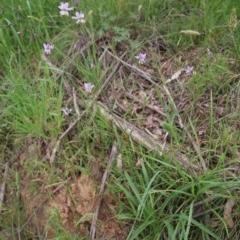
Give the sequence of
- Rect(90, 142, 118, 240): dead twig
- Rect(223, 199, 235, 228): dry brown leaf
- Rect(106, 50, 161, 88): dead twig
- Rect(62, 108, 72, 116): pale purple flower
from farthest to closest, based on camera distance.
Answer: Rect(106, 50, 161, 88): dead twig
Rect(62, 108, 72, 116): pale purple flower
Rect(90, 142, 118, 240): dead twig
Rect(223, 199, 235, 228): dry brown leaf

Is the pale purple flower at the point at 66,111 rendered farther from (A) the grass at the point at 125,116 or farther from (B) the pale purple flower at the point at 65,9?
(B) the pale purple flower at the point at 65,9

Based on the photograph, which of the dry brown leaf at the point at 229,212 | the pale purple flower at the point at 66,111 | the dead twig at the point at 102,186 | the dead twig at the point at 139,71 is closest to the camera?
the dry brown leaf at the point at 229,212

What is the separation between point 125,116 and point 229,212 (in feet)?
2.23

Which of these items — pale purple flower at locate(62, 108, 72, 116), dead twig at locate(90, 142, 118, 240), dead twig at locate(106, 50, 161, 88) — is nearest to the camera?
dead twig at locate(90, 142, 118, 240)

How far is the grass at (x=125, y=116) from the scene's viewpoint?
208 centimetres

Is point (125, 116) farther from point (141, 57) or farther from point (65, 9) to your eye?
point (65, 9)

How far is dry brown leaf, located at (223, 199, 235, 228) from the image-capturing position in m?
2.03

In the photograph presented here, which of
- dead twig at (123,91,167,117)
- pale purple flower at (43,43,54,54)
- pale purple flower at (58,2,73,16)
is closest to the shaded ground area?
dead twig at (123,91,167,117)

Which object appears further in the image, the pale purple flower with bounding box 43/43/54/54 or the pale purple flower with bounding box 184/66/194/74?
the pale purple flower with bounding box 43/43/54/54

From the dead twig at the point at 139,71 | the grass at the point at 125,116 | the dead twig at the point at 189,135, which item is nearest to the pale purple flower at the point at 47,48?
the grass at the point at 125,116

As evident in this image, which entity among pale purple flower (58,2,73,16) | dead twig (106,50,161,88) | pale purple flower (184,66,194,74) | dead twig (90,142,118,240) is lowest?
dead twig (90,142,118,240)

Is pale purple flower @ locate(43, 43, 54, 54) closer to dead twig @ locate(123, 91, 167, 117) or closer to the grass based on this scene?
the grass

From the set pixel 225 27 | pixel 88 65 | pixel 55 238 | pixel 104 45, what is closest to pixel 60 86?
pixel 88 65

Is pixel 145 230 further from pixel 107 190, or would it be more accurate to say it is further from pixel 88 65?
pixel 88 65
